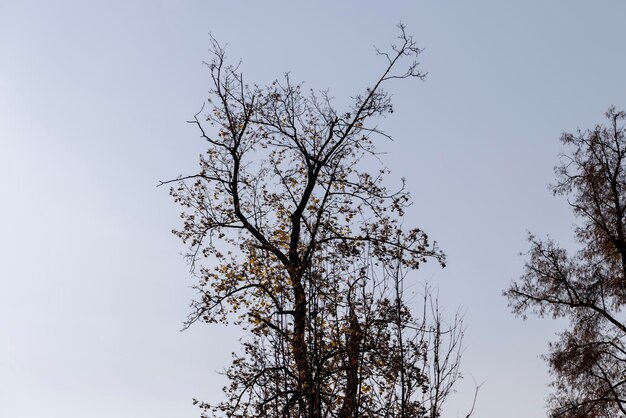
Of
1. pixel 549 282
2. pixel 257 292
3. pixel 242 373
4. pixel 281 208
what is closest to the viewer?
pixel 242 373

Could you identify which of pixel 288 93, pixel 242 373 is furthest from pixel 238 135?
pixel 242 373

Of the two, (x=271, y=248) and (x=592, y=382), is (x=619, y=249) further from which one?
(x=271, y=248)

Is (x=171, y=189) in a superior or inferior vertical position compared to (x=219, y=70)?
inferior

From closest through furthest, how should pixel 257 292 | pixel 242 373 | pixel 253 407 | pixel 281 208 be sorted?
1. pixel 253 407
2. pixel 242 373
3. pixel 257 292
4. pixel 281 208

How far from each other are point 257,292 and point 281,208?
89.6 inches

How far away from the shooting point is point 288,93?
64.0 ft

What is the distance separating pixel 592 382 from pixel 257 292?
8605mm

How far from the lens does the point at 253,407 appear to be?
50.6ft

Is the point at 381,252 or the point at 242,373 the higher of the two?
the point at 381,252

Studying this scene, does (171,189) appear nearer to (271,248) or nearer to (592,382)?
(271,248)

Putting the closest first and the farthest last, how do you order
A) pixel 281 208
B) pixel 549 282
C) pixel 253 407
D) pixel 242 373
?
pixel 253 407 → pixel 242 373 → pixel 281 208 → pixel 549 282

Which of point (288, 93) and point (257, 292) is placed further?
point (288, 93)

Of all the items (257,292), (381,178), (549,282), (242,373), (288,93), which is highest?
(288,93)

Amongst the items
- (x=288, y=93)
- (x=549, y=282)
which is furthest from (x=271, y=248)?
(x=549, y=282)
